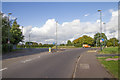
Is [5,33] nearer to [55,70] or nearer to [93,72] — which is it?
[55,70]

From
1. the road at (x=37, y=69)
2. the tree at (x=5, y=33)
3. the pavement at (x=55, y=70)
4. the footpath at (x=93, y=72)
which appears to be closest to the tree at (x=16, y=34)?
the tree at (x=5, y=33)

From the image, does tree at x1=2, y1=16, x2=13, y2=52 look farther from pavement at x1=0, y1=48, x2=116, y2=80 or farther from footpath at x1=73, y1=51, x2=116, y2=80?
footpath at x1=73, y1=51, x2=116, y2=80

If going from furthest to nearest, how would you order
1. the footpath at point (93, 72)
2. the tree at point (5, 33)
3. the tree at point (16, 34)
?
the tree at point (16, 34), the tree at point (5, 33), the footpath at point (93, 72)

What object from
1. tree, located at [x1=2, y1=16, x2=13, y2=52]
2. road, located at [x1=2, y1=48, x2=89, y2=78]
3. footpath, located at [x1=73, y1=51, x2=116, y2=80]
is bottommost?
road, located at [x1=2, y1=48, x2=89, y2=78]

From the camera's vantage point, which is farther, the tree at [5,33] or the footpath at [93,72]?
the tree at [5,33]

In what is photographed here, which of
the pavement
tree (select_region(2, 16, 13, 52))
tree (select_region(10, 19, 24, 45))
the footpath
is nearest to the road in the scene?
the pavement

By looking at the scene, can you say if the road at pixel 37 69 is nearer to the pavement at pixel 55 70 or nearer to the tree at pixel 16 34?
the pavement at pixel 55 70

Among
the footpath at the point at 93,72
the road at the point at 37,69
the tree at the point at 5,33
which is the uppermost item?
the tree at the point at 5,33

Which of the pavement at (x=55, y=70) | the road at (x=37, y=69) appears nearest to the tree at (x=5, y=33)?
the road at (x=37, y=69)

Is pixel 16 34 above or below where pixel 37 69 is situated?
above

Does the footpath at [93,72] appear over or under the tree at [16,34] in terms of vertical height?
under

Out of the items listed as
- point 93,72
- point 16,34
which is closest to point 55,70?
point 93,72

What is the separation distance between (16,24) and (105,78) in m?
47.0

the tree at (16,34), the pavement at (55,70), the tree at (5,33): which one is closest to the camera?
the pavement at (55,70)
